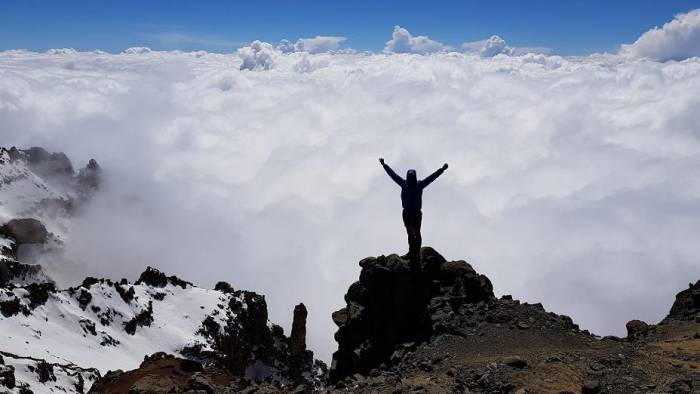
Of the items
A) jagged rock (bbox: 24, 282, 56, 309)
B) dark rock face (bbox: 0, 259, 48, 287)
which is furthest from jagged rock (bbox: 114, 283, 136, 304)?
dark rock face (bbox: 0, 259, 48, 287)

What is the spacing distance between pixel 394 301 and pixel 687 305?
45.4 ft

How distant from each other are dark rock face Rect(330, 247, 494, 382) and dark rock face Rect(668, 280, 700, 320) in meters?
8.84

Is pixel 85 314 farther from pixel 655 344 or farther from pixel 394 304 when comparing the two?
pixel 655 344

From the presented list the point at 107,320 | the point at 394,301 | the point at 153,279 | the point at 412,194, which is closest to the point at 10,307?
the point at 107,320

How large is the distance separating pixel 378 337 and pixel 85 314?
272ft

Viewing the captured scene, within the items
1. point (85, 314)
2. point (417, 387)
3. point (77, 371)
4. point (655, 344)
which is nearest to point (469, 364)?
point (417, 387)

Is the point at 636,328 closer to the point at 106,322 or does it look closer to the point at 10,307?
the point at 10,307

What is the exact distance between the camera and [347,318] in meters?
27.5

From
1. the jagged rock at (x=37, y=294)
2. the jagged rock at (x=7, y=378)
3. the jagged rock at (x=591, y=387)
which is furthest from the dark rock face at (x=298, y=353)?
the jagged rock at (x=591, y=387)

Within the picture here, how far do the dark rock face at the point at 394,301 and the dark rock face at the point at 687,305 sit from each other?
8840 millimetres

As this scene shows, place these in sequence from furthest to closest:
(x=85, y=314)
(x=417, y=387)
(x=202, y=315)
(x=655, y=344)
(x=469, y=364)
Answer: (x=202, y=315)
(x=85, y=314)
(x=655, y=344)
(x=469, y=364)
(x=417, y=387)

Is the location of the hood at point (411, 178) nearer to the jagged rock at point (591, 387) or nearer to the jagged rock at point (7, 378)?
the jagged rock at point (591, 387)

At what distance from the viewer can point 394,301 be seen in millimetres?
25719

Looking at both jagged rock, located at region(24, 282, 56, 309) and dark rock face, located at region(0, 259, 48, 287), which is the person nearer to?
jagged rock, located at region(24, 282, 56, 309)
